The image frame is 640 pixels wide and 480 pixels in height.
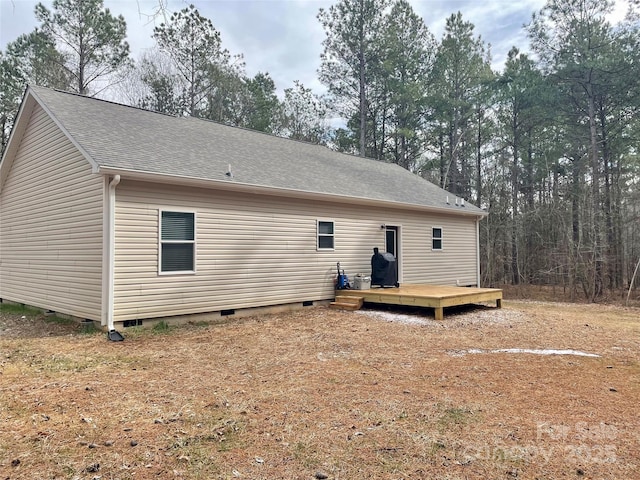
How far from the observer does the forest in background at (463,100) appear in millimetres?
14320

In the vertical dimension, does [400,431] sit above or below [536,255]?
below

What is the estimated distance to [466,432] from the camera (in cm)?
305

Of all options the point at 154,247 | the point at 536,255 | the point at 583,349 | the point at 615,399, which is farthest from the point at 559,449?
the point at 536,255

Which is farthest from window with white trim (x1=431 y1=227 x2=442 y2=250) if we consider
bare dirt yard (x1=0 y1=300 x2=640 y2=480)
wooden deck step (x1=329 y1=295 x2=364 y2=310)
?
bare dirt yard (x1=0 y1=300 x2=640 y2=480)

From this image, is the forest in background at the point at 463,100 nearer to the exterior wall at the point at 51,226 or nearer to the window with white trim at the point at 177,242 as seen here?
the exterior wall at the point at 51,226

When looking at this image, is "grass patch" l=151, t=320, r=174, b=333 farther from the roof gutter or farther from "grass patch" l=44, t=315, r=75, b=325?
the roof gutter

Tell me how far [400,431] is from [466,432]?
0.48 meters

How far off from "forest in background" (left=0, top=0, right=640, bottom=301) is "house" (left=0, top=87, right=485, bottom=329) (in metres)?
6.89

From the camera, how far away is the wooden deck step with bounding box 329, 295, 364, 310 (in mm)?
9359

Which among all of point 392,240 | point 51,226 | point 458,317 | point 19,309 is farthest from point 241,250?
point 19,309

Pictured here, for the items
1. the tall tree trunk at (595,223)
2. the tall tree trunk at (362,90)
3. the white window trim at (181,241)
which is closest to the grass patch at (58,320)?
the white window trim at (181,241)

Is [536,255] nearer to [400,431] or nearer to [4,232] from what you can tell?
[400,431]

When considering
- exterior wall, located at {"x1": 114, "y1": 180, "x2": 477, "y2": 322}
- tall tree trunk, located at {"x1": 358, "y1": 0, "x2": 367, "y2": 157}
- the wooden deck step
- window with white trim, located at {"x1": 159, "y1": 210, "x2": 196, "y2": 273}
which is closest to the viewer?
exterior wall, located at {"x1": 114, "y1": 180, "x2": 477, "y2": 322}

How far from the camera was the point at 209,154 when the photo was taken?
9.07m
